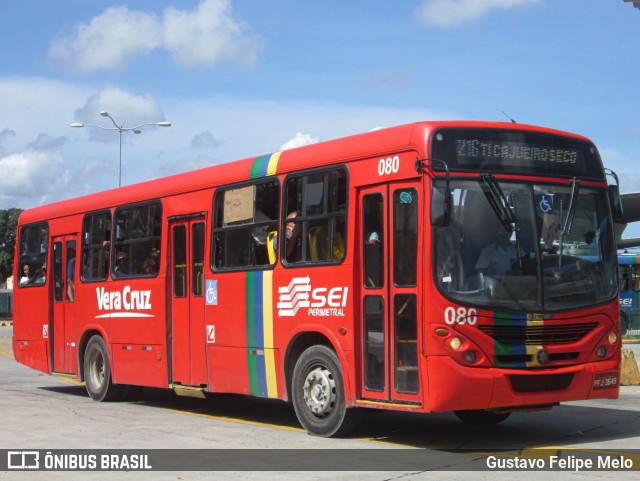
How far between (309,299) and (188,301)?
3047 mm

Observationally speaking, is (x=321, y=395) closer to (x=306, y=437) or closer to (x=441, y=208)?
(x=306, y=437)

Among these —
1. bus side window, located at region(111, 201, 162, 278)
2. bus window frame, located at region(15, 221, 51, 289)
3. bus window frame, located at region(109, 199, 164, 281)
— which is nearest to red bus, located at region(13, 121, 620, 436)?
bus window frame, located at region(109, 199, 164, 281)

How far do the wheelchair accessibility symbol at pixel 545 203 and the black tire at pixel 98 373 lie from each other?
26.7 feet

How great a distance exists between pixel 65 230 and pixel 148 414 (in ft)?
15.3

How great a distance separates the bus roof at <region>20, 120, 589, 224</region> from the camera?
405 inches

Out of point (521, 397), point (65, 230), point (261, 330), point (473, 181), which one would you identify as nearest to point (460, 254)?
point (473, 181)

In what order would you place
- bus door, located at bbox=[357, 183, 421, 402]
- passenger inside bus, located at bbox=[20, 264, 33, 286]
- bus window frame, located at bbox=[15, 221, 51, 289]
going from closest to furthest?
bus door, located at bbox=[357, 183, 421, 402] < bus window frame, located at bbox=[15, 221, 51, 289] < passenger inside bus, located at bbox=[20, 264, 33, 286]

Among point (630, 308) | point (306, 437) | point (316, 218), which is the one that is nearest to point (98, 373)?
point (306, 437)

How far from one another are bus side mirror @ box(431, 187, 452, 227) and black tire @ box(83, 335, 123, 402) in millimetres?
7881

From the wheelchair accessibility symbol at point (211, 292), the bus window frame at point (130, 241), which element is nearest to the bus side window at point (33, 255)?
the bus window frame at point (130, 241)

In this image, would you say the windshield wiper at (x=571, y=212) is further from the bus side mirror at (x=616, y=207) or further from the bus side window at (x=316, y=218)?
the bus side window at (x=316, y=218)

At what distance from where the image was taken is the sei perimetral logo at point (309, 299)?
10914 millimetres

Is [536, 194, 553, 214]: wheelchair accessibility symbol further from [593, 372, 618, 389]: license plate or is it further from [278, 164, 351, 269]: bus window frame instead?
[278, 164, 351, 269]: bus window frame

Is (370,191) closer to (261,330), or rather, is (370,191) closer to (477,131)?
(477,131)
